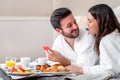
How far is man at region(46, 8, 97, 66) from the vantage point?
1.55 metres

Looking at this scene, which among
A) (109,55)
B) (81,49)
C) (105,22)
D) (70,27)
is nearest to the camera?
(109,55)

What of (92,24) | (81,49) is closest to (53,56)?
(81,49)

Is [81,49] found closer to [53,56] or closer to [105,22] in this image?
[53,56]

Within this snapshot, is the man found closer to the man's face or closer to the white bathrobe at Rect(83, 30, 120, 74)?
the man's face

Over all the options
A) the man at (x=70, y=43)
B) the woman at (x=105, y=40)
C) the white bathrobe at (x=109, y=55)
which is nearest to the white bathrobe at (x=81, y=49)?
the man at (x=70, y=43)

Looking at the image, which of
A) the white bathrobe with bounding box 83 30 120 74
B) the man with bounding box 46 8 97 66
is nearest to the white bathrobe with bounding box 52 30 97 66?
the man with bounding box 46 8 97 66

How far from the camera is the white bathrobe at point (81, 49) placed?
1540 mm

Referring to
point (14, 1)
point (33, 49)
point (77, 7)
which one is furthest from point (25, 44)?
point (77, 7)

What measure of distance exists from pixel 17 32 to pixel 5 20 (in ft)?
0.64

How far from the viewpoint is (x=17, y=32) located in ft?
9.18

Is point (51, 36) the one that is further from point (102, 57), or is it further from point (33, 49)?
point (102, 57)

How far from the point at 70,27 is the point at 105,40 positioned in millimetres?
530

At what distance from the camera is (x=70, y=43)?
6.07 feet

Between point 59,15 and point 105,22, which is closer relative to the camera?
point 105,22
